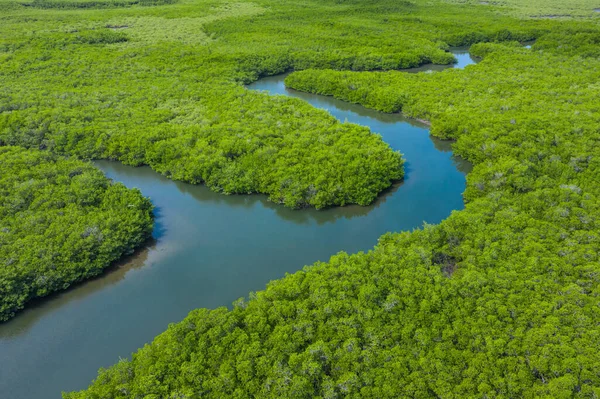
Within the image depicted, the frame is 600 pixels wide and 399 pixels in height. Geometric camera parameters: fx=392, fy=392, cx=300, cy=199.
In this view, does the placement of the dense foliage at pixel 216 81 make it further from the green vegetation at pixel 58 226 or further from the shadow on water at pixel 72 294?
the shadow on water at pixel 72 294

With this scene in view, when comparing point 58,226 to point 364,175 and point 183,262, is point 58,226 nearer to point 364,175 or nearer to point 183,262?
point 183,262

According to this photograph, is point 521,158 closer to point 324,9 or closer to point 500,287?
point 500,287

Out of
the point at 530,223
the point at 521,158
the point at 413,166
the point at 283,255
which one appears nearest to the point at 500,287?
the point at 530,223

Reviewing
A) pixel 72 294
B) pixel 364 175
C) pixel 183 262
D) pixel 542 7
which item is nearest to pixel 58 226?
pixel 72 294

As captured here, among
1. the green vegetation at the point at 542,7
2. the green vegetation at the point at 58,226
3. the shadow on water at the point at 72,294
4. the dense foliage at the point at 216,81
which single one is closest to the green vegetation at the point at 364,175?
the dense foliage at the point at 216,81

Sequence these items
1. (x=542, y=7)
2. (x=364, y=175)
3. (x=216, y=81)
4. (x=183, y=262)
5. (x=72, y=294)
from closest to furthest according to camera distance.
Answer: (x=72, y=294) < (x=183, y=262) < (x=364, y=175) < (x=216, y=81) < (x=542, y=7)

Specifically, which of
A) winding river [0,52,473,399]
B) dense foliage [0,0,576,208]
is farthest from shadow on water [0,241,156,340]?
dense foliage [0,0,576,208]
